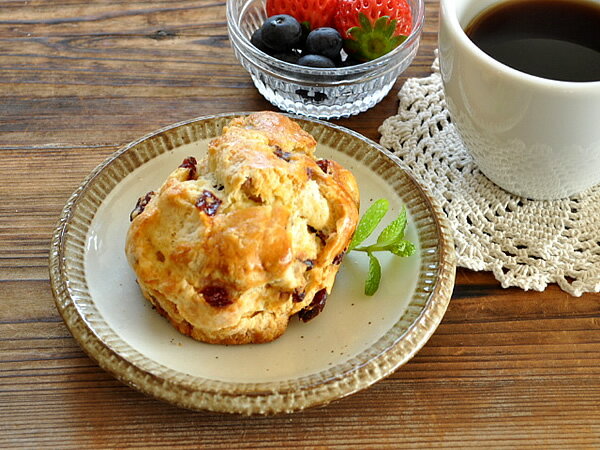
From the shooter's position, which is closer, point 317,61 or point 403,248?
point 403,248

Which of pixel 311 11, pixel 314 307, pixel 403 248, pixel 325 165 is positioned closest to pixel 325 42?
pixel 311 11

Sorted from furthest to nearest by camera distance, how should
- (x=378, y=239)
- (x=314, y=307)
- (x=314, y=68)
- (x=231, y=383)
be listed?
(x=314, y=68), (x=378, y=239), (x=314, y=307), (x=231, y=383)

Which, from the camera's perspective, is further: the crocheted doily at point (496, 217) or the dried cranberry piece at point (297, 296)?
the crocheted doily at point (496, 217)

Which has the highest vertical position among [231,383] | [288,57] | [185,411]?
[288,57]

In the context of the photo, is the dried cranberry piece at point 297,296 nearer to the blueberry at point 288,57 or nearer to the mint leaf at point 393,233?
the mint leaf at point 393,233

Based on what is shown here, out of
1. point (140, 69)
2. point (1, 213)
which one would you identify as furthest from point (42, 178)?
point (140, 69)

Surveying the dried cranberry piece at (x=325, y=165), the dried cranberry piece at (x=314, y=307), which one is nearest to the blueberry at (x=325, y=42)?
the dried cranberry piece at (x=325, y=165)

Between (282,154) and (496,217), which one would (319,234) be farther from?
(496,217)

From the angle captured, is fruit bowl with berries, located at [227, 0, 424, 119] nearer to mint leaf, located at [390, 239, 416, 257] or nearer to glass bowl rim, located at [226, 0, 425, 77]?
glass bowl rim, located at [226, 0, 425, 77]

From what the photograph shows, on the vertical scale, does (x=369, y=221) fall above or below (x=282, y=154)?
below
